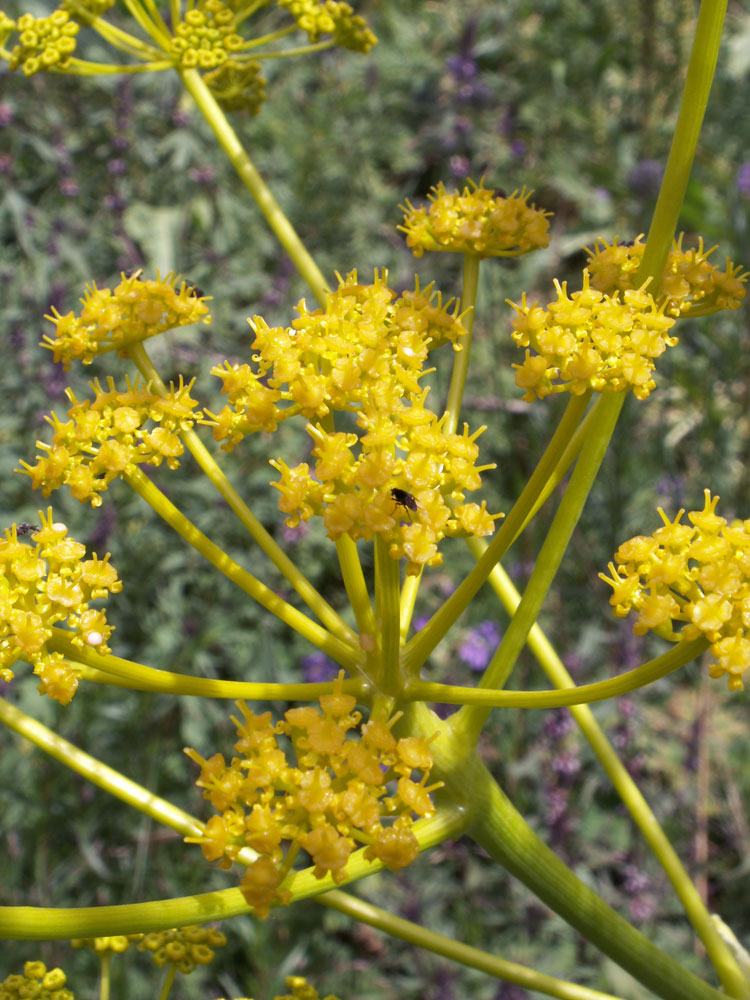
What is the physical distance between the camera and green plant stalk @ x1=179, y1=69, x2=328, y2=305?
1.80 metres

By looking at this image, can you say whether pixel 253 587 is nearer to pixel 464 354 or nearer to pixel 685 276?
pixel 464 354

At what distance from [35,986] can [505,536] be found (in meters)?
1.04

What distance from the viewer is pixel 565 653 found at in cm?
376

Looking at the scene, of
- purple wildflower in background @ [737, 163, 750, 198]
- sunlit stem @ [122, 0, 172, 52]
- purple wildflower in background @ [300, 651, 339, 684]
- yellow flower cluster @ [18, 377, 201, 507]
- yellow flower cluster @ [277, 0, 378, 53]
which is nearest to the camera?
yellow flower cluster @ [18, 377, 201, 507]

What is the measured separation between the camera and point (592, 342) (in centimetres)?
127

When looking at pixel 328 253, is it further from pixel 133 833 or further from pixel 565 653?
pixel 133 833

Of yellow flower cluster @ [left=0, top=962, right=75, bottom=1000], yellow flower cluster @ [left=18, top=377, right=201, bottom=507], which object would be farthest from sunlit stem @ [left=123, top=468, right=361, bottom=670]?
yellow flower cluster @ [left=0, top=962, right=75, bottom=1000]

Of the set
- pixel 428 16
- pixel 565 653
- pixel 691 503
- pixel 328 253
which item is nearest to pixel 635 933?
pixel 565 653

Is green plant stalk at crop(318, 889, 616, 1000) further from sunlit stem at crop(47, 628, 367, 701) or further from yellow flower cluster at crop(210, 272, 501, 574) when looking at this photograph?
yellow flower cluster at crop(210, 272, 501, 574)

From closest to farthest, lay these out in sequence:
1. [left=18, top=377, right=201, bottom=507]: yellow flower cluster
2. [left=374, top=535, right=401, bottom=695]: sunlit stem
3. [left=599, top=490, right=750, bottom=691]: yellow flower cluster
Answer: [left=599, top=490, right=750, bottom=691]: yellow flower cluster
[left=374, top=535, right=401, bottom=695]: sunlit stem
[left=18, top=377, right=201, bottom=507]: yellow flower cluster

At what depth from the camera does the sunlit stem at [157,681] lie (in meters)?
1.23

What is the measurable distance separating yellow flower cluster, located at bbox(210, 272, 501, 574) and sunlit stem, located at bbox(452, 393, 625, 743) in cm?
15

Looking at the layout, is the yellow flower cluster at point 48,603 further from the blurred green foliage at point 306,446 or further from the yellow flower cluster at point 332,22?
the blurred green foliage at point 306,446

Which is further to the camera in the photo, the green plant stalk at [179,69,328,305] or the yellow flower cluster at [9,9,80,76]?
the yellow flower cluster at [9,9,80,76]
